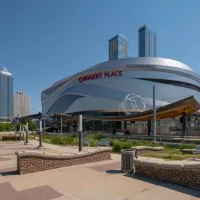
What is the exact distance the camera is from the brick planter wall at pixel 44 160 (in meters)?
10.5

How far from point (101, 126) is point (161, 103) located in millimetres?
20546

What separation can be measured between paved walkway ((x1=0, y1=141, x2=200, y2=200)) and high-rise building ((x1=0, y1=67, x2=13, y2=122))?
18059 centimetres

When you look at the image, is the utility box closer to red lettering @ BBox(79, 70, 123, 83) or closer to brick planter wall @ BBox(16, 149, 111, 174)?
brick planter wall @ BBox(16, 149, 111, 174)

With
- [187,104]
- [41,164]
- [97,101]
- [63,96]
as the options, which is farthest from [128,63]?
[41,164]

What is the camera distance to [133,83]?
8281 cm

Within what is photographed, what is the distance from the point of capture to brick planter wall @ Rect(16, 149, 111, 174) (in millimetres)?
10484

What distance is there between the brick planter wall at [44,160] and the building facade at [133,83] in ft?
214

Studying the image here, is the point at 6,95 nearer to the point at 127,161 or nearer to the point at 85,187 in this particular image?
the point at 127,161

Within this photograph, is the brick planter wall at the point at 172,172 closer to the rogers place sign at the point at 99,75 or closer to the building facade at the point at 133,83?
the building facade at the point at 133,83

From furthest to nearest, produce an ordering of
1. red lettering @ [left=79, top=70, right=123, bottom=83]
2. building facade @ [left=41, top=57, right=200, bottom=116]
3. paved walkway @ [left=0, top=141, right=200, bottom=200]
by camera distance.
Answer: red lettering @ [left=79, top=70, right=123, bottom=83], building facade @ [left=41, top=57, right=200, bottom=116], paved walkway @ [left=0, top=141, right=200, bottom=200]

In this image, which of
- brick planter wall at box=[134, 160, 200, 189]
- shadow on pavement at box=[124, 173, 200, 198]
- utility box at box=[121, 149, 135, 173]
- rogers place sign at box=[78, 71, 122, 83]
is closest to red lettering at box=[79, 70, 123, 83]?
rogers place sign at box=[78, 71, 122, 83]

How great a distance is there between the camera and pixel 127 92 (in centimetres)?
8256

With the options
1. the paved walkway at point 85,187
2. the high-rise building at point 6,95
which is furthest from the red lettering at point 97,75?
the high-rise building at point 6,95

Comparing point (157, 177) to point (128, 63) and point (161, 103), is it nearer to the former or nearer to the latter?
point (161, 103)
